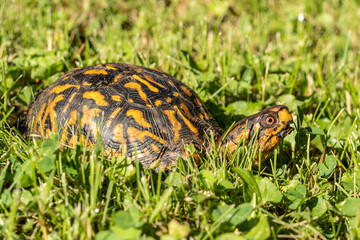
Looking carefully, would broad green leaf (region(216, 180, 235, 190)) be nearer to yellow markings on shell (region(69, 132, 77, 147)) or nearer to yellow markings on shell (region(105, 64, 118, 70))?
yellow markings on shell (region(69, 132, 77, 147))

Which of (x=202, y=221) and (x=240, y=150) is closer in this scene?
(x=202, y=221)

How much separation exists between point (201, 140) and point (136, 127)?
0.48 metres

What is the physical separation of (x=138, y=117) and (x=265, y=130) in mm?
834

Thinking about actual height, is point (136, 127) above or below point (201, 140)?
above

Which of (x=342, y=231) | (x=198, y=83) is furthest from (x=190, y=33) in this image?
(x=342, y=231)

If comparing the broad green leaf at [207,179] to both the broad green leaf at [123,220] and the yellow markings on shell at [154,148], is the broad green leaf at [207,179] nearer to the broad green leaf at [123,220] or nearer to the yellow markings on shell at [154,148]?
the yellow markings on shell at [154,148]

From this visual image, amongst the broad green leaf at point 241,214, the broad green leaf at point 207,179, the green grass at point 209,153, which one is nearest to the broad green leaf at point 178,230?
the green grass at point 209,153

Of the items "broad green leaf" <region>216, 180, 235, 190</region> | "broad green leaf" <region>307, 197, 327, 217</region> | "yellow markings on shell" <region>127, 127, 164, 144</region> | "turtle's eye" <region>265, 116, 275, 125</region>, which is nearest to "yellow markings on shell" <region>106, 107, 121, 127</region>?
"yellow markings on shell" <region>127, 127, 164, 144</region>

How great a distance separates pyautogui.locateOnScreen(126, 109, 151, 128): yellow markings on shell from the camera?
2520 millimetres

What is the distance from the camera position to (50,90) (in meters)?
2.84

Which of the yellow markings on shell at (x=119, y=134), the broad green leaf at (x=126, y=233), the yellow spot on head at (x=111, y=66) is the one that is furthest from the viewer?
the yellow spot on head at (x=111, y=66)

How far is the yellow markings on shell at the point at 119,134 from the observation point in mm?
2477

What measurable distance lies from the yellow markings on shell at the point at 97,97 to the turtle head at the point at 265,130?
2.80 feet

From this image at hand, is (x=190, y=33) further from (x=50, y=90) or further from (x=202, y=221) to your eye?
(x=202, y=221)
